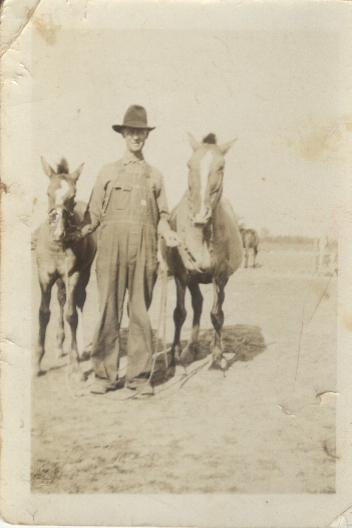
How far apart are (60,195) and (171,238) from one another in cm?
29

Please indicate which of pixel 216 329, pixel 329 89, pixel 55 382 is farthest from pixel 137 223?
pixel 329 89

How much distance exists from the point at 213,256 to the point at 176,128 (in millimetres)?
325

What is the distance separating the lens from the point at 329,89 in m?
1.38

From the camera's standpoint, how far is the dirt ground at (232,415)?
1376 mm

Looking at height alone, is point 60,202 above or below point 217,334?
above

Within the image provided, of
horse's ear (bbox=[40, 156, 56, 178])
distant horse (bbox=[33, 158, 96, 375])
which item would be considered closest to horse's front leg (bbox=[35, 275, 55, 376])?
distant horse (bbox=[33, 158, 96, 375])

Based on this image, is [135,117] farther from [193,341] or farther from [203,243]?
[193,341]

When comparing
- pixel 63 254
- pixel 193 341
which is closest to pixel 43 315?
pixel 63 254

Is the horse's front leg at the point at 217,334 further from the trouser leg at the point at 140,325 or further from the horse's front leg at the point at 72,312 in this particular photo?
the horse's front leg at the point at 72,312

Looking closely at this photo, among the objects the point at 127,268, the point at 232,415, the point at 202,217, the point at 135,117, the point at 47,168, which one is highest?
the point at 135,117

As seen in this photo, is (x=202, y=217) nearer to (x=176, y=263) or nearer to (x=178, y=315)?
(x=176, y=263)

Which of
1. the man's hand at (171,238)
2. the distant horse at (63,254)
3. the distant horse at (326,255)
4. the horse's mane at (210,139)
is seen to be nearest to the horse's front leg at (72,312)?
the distant horse at (63,254)

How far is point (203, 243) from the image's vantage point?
1418mm

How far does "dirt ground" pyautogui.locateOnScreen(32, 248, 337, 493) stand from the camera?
138 cm
